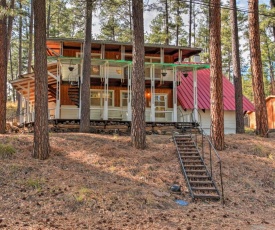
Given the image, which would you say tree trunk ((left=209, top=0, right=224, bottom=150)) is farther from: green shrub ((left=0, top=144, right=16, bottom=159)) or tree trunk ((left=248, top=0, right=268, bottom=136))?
green shrub ((left=0, top=144, right=16, bottom=159))

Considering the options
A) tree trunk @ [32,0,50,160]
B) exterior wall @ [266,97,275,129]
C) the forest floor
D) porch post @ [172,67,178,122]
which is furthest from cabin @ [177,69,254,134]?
tree trunk @ [32,0,50,160]

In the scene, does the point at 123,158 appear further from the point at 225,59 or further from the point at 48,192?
the point at 225,59

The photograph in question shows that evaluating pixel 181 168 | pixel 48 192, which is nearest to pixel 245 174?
pixel 181 168

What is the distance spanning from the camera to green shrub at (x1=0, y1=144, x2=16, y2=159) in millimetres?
8258

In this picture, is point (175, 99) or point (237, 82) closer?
point (237, 82)

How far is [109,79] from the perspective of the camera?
16688 millimetres

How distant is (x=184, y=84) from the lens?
20234 mm

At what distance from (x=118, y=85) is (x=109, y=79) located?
4.73ft

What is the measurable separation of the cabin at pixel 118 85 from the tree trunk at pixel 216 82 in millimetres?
4673

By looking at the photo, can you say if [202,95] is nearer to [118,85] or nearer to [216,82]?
[118,85]

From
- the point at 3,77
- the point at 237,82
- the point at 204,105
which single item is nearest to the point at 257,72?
the point at 237,82

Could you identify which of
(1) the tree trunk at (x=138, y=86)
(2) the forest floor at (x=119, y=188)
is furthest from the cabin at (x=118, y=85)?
(2) the forest floor at (x=119, y=188)

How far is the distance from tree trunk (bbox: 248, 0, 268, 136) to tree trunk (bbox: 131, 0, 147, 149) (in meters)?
5.76

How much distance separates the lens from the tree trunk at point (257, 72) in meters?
12.4
